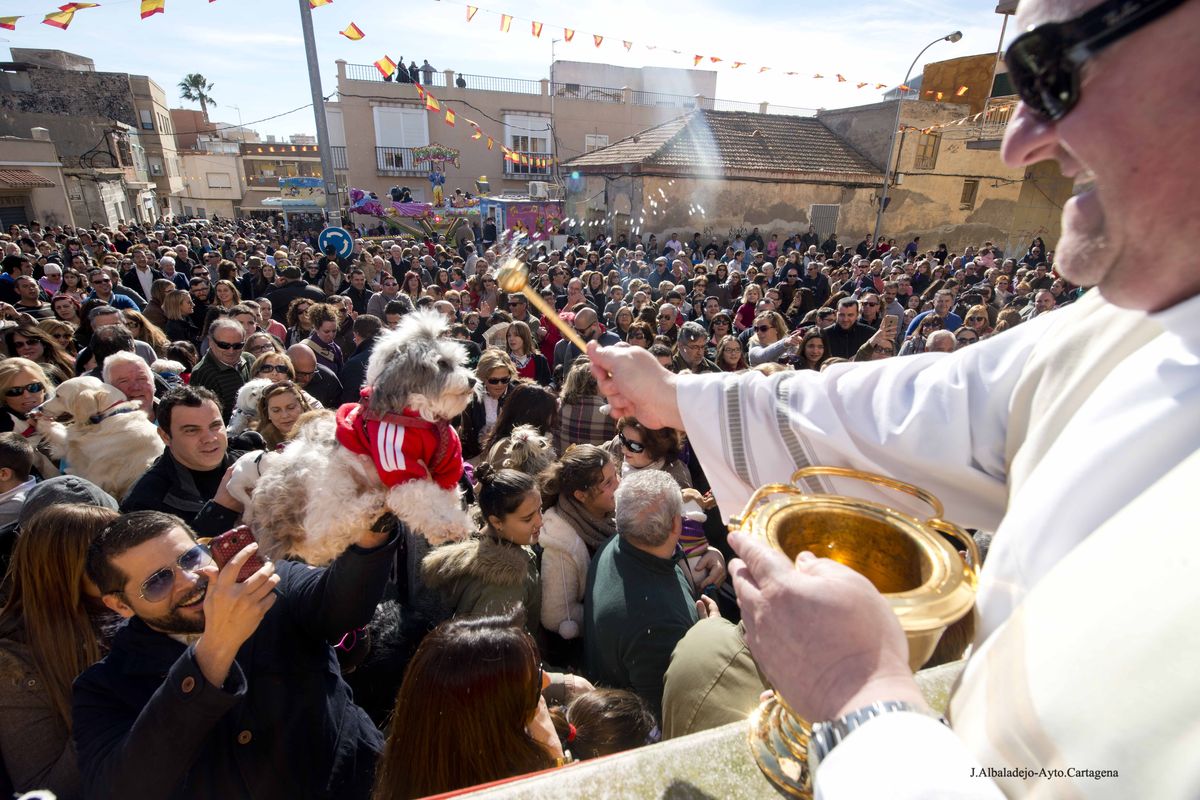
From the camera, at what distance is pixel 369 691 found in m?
2.57

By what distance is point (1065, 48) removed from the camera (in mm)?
819

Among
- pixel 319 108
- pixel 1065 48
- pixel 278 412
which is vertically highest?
pixel 319 108

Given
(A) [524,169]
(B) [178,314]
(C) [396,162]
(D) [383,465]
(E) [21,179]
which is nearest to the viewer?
(D) [383,465]

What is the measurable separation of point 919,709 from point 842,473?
523 mm

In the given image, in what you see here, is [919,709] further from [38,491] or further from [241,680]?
[38,491]

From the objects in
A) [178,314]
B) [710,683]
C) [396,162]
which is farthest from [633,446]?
[396,162]

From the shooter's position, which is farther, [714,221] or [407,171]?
[407,171]

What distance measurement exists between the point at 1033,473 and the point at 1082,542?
191 millimetres

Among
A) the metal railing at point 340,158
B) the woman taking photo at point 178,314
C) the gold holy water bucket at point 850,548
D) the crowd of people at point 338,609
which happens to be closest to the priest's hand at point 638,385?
the crowd of people at point 338,609

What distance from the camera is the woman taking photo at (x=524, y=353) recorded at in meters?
5.78

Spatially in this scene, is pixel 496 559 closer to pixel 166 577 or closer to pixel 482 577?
pixel 482 577

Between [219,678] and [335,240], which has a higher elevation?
[335,240]

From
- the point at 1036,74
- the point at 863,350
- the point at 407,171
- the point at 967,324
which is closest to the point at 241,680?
the point at 1036,74

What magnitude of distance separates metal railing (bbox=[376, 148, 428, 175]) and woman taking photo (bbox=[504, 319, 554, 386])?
29.0m
